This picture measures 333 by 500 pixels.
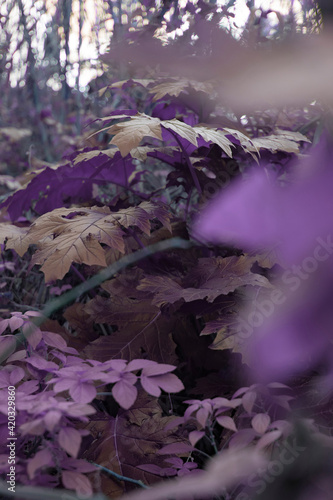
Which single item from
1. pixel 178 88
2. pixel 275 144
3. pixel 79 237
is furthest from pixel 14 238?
pixel 275 144

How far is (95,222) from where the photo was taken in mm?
1014

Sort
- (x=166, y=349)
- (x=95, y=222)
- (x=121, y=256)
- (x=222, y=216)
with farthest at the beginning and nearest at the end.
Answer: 1. (x=121, y=256)
2. (x=166, y=349)
3. (x=95, y=222)
4. (x=222, y=216)

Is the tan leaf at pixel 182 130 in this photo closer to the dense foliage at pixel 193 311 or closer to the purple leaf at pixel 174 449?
the dense foliage at pixel 193 311

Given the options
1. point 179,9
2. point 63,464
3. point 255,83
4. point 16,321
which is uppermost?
point 179,9

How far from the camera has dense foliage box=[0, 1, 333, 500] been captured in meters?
0.39

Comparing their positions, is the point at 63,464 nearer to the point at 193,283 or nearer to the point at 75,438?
the point at 75,438

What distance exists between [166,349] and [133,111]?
736 mm

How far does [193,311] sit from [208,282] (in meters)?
0.08

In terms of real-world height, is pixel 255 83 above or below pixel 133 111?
above

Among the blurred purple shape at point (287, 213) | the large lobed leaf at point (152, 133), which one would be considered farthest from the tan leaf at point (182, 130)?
the blurred purple shape at point (287, 213)

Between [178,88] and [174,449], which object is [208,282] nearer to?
[174,449]

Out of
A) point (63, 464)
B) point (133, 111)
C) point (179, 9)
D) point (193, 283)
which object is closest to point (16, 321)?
point (63, 464)

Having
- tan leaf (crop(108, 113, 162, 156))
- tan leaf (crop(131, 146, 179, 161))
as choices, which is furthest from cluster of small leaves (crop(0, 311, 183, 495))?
tan leaf (crop(131, 146, 179, 161))

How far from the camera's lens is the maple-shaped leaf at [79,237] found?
36.3 inches
